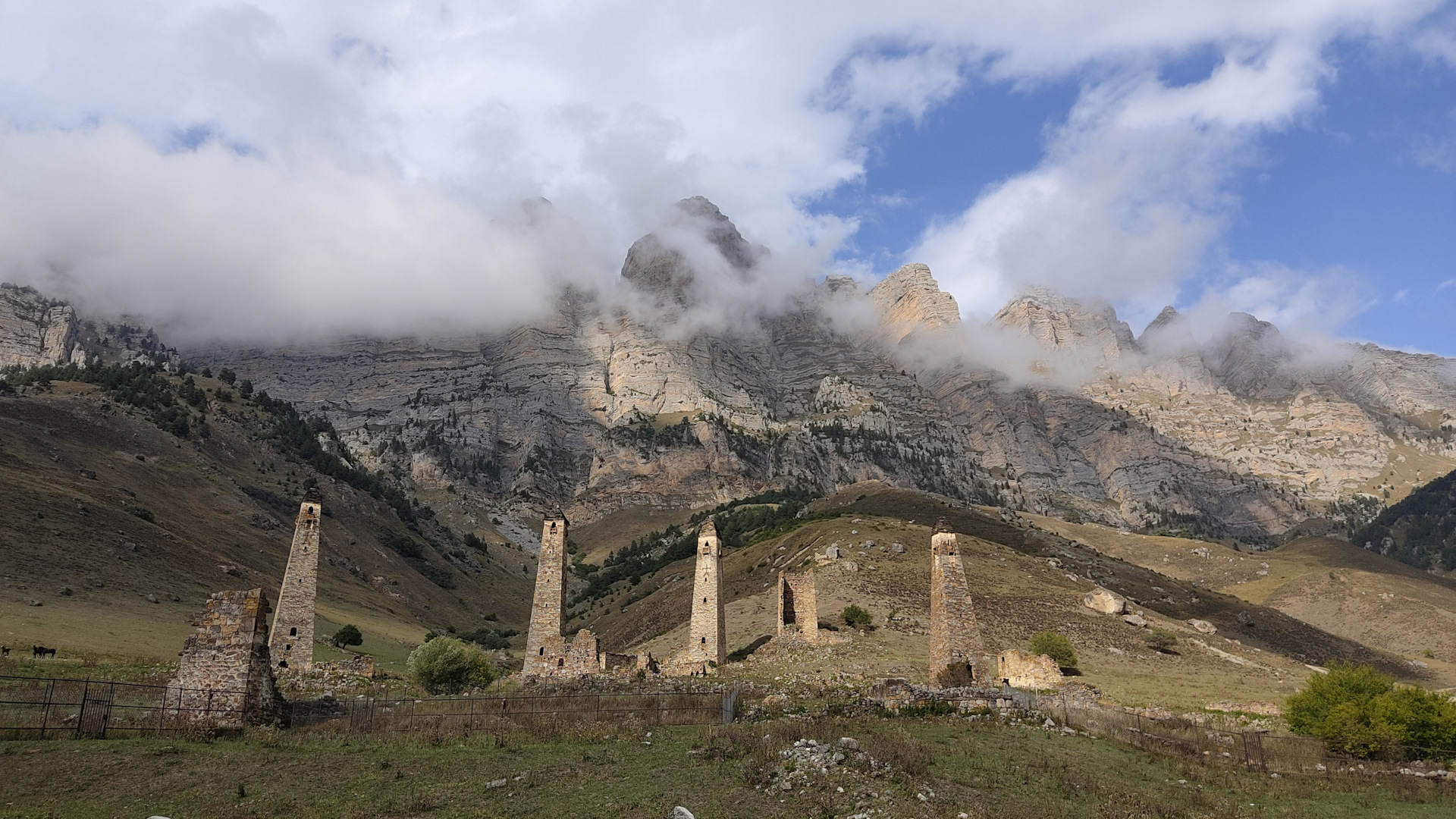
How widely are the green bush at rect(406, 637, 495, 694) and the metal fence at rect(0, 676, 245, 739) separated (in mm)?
12098

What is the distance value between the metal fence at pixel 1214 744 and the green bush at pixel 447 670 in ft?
Result: 65.7

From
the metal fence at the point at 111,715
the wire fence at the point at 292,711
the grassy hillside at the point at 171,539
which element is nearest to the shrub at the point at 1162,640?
the wire fence at the point at 292,711

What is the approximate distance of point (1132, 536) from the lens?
132m

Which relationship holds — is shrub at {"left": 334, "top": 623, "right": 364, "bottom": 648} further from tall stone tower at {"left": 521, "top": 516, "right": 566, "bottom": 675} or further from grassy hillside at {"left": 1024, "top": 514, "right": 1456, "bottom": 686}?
grassy hillside at {"left": 1024, "top": 514, "right": 1456, "bottom": 686}

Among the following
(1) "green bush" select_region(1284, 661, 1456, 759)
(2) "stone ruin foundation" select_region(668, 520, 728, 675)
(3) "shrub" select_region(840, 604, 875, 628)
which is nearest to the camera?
(1) "green bush" select_region(1284, 661, 1456, 759)

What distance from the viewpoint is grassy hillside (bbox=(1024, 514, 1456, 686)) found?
262 ft

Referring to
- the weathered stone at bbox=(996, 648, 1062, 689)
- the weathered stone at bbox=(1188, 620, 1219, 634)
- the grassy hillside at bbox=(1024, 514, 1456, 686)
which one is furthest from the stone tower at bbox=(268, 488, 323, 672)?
the grassy hillside at bbox=(1024, 514, 1456, 686)

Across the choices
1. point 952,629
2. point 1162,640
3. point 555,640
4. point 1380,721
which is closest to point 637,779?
point 952,629

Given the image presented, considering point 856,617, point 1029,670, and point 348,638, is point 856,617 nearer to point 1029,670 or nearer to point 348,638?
point 1029,670

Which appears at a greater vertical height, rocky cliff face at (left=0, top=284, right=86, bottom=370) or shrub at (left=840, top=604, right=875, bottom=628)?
rocky cliff face at (left=0, top=284, right=86, bottom=370)

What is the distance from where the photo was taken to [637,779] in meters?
14.0

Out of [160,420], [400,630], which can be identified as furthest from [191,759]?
[160,420]

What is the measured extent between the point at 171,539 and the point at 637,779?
62.9 m

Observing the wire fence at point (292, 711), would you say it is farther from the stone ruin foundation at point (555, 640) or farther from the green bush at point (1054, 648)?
the green bush at point (1054, 648)
